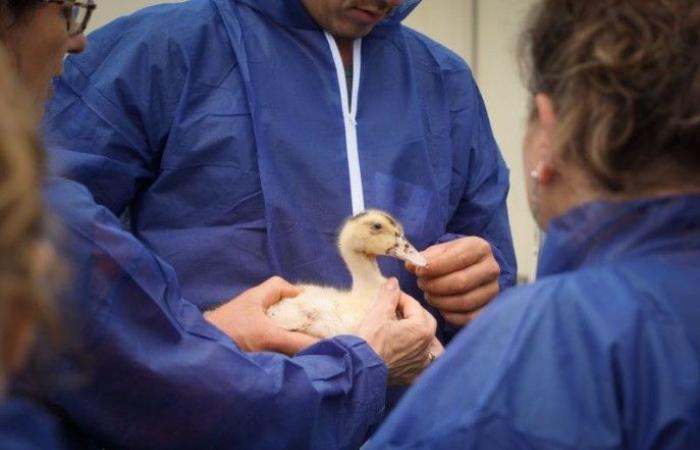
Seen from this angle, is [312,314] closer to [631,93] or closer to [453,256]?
[453,256]

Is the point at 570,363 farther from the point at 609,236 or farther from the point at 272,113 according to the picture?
the point at 272,113

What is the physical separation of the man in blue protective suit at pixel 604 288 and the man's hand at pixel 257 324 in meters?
0.85

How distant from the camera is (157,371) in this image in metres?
1.52

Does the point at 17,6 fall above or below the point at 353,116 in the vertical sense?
above

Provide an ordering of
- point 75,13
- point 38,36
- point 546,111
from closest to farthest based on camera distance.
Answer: point 546,111 → point 38,36 → point 75,13

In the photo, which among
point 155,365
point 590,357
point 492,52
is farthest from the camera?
point 492,52

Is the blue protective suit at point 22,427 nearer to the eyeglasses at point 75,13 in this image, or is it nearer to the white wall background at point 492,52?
the eyeglasses at point 75,13

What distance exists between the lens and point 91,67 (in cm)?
219

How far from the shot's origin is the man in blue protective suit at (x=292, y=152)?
2.12m

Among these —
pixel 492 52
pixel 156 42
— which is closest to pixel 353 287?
pixel 156 42

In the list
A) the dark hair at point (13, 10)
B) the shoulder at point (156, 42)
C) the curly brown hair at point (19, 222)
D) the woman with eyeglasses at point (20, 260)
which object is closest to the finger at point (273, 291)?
the shoulder at point (156, 42)

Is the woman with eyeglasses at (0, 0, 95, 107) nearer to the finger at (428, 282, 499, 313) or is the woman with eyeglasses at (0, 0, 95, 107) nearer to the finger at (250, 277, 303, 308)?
the finger at (250, 277, 303, 308)

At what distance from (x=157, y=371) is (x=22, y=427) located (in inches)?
24.9

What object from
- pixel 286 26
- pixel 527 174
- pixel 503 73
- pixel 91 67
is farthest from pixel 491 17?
pixel 527 174
